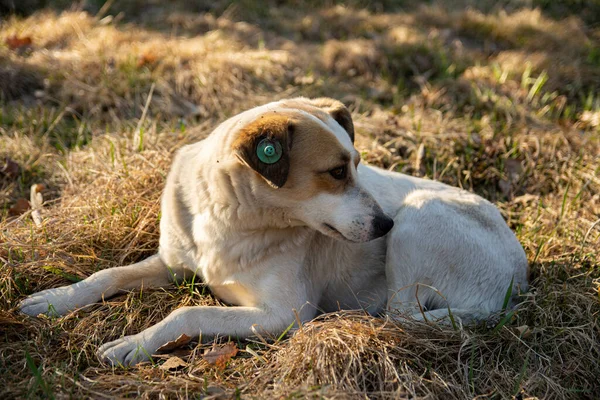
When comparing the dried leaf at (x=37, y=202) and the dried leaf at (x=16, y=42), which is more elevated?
A: the dried leaf at (x=16, y=42)

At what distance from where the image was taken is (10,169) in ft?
15.0

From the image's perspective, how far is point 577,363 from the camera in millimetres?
3072

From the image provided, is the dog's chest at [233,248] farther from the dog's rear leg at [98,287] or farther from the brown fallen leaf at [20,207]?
the brown fallen leaf at [20,207]

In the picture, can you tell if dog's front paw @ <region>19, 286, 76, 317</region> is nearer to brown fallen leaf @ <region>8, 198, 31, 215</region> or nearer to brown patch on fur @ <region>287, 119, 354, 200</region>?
brown fallen leaf @ <region>8, 198, 31, 215</region>

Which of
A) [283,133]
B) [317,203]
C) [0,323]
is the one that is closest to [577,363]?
[317,203]

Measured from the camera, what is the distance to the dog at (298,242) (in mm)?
3004

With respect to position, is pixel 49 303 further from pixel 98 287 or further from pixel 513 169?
pixel 513 169

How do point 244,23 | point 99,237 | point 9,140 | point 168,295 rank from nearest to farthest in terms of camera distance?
point 168,295, point 99,237, point 9,140, point 244,23

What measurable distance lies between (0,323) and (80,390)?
0.75m

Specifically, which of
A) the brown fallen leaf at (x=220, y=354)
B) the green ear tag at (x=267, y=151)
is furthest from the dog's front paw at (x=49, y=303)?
the green ear tag at (x=267, y=151)

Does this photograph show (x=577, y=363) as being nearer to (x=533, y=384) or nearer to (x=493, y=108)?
(x=533, y=384)

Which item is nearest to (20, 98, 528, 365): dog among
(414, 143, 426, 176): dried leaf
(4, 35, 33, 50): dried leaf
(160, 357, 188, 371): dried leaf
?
(160, 357, 188, 371): dried leaf

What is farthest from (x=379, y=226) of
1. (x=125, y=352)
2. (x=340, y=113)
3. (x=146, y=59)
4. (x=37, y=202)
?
(x=146, y=59)

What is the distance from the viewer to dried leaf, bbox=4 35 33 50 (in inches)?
255
